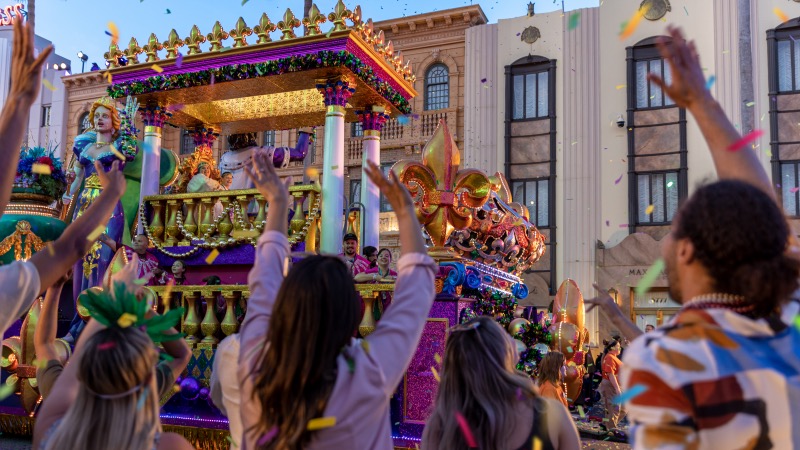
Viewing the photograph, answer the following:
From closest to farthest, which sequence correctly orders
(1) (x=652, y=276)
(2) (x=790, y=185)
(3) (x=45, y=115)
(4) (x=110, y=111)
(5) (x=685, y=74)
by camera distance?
(5) (x=685, y=74) → (1) (x=652, y=276) → (4) (x=110, y=111) → (2) (x=790, y=185) → (3) (x=45, y=115)

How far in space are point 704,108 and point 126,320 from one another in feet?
6.80

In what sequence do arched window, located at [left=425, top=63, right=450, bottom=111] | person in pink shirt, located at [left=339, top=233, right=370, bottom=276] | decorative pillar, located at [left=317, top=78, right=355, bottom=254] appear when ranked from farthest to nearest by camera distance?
arched window, located at [left=425, top=63, right=450, bottom=111]
decorative pillar, located at [left=317, top=78, right=355, bottom=254]
person in pink shirt, located at [left=339, top=233, right=370, bottom=276]

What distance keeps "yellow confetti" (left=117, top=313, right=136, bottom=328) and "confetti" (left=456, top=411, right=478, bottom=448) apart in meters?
1.29

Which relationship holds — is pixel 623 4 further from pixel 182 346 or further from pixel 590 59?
pixel 182 346

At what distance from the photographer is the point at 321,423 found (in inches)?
87.3

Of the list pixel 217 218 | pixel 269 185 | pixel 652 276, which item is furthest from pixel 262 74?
pixel 269 185

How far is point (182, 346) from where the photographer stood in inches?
129

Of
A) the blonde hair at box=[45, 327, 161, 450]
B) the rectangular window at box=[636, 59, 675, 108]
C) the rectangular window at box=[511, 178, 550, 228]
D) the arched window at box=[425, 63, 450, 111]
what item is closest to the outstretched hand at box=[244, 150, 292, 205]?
the blonde hair at box=[45, 327, 161, 450]

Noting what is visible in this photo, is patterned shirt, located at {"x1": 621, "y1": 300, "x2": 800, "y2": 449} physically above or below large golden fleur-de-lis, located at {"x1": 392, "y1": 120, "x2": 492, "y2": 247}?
below

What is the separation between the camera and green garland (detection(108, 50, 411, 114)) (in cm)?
892

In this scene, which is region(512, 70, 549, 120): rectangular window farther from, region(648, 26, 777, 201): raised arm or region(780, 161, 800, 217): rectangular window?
region(648, 26, 777, 201): raised arm

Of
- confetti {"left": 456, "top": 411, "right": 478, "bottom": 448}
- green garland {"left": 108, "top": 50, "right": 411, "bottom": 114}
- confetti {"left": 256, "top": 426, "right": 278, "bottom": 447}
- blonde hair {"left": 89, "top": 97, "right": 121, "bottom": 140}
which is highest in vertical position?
green garland {"left": 108, "top": 50, "right": 411, "bottom": 114}

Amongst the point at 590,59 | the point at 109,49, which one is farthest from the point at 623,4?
the point at 109,49

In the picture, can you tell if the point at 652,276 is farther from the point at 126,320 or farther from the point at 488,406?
the point at 126,320
